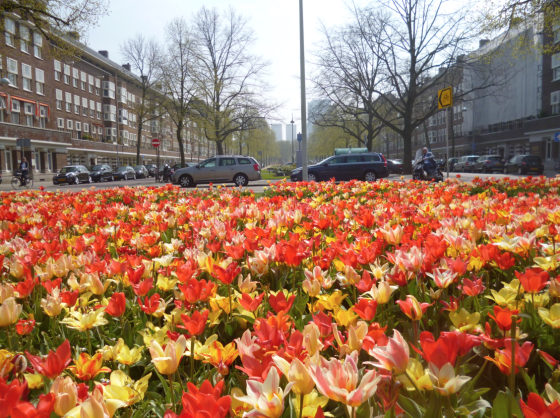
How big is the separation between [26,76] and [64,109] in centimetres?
852

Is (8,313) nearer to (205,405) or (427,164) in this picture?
(205,405)

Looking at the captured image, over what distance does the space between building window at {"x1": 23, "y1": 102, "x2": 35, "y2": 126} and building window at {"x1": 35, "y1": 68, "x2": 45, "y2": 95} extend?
8.50 feet

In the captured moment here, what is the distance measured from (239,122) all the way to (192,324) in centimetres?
3390

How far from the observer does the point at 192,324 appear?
1.04m

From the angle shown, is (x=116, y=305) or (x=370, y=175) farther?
(x=370, y=175)

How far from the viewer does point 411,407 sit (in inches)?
34.4

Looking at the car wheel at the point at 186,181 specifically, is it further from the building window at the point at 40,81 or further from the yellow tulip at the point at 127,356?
the building window at the point at 40,81

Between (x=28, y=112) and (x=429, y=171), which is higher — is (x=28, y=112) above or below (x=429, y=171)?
above

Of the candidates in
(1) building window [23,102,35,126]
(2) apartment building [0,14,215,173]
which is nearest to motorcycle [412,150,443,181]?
(2) apartment building [0,14,215,173]

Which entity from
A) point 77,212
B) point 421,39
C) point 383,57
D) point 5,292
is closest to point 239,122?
point 383,57

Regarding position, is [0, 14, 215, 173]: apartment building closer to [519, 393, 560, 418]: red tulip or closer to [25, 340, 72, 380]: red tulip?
[25, 340, 72, 380]: red tulip

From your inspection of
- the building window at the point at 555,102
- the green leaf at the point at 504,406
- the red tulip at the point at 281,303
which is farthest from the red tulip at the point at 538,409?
the building window at the point at 555,102

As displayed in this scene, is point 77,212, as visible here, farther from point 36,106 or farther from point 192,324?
point 36,106

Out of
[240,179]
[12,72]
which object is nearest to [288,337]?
[240,179]
